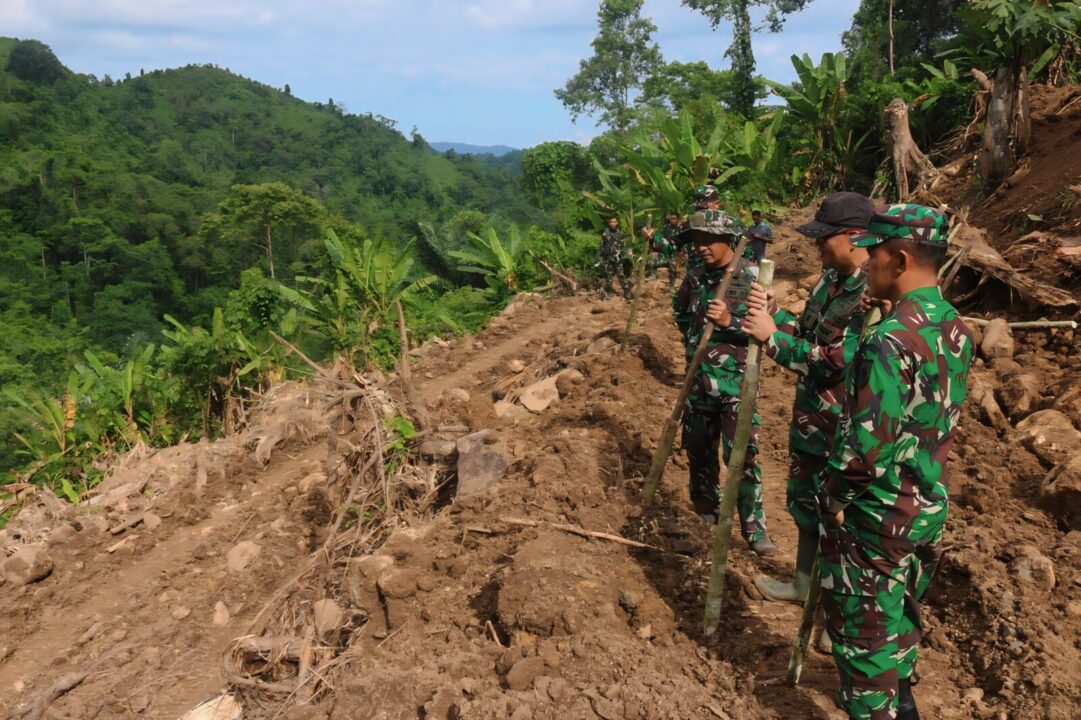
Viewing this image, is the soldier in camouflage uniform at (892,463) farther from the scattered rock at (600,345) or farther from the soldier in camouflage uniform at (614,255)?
the soldier in camouflage uniform at (614,255)

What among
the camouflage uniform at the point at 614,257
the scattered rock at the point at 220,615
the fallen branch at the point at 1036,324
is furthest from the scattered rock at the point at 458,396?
the camouflage uniform at the point at 614,257

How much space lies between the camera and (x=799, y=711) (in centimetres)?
267

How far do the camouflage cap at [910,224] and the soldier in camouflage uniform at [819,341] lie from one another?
56 centimetres

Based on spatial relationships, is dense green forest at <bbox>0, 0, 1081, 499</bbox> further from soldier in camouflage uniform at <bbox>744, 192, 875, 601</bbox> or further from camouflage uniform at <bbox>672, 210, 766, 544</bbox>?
soldier in camouflage uniform at <bbox>744, 192, 875, 601</bbox>

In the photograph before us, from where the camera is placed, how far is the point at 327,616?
4062 mm

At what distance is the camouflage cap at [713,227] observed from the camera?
12.1 feet

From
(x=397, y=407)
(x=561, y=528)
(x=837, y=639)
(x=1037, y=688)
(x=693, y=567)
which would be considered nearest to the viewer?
(x=837, y=639)

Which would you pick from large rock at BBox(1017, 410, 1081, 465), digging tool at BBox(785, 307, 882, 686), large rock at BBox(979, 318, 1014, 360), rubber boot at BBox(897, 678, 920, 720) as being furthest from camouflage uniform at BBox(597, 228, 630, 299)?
rubber boot at BBox(897, 678, 920, 720)

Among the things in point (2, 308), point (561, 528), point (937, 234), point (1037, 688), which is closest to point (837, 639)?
point (1037, 688)

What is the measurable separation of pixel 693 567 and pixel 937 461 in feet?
5.52

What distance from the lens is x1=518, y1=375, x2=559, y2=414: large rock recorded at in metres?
6.49

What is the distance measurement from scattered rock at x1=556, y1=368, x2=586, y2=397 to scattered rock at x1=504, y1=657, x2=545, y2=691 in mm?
3595

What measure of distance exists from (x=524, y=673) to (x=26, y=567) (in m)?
5.58

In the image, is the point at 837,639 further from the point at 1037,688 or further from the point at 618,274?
the point at 618,274
